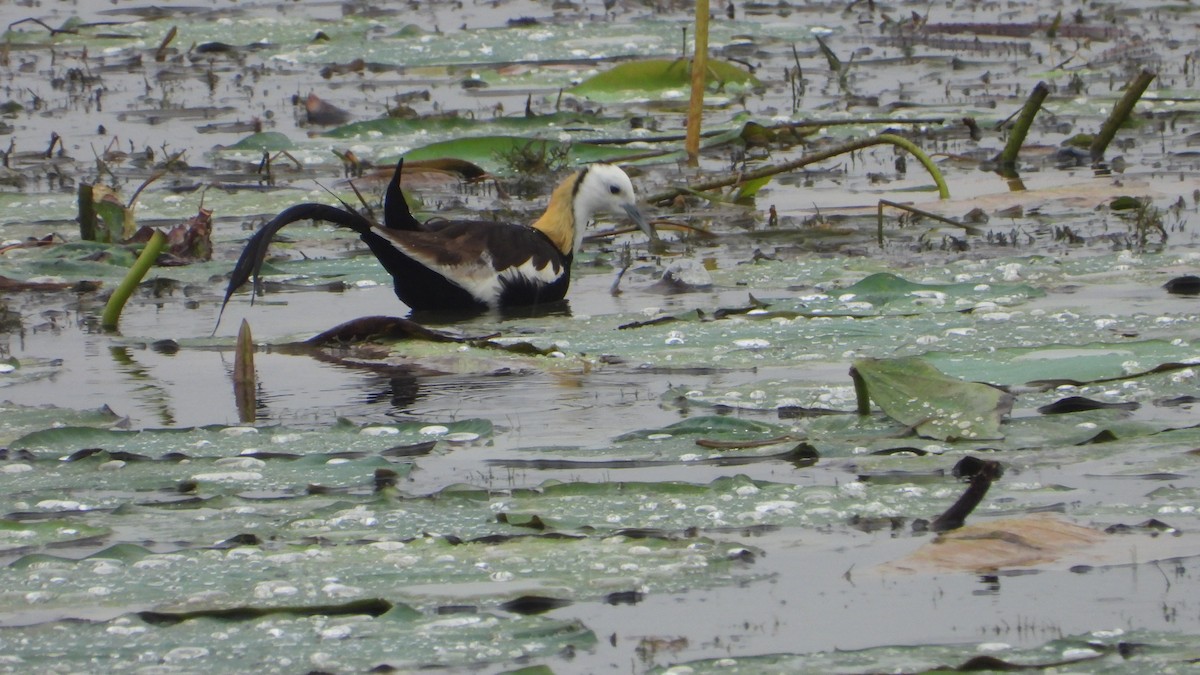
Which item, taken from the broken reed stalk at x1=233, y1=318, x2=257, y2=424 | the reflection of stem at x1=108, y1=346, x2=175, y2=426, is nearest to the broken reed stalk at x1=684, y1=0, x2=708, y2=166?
the reflection of stem at x1=108, y1=346, x2=175, y2=426

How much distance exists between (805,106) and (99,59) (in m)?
5.53

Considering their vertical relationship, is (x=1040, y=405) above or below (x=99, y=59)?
below

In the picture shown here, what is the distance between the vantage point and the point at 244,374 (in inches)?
246

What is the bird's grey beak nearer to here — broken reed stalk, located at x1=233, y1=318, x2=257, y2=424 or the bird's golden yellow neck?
the bird's golden yellow neck

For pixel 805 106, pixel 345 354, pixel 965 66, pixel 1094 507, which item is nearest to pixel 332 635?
pixel 1094 507

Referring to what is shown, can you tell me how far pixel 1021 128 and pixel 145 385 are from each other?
505cm

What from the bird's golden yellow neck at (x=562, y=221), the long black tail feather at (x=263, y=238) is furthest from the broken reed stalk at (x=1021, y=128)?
the long black tail feather at (x=263, y=238)

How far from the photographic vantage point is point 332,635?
153 inches

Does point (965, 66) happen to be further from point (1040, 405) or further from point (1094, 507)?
point (1094, 507)

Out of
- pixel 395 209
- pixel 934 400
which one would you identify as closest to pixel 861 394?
pixel 934 400

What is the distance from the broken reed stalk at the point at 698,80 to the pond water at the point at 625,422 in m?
0.28

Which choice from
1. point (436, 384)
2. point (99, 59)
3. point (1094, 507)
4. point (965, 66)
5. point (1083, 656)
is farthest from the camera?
point (99, 59)

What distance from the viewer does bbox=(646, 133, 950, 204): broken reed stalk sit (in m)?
9.06

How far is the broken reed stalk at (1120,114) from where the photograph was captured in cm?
999
